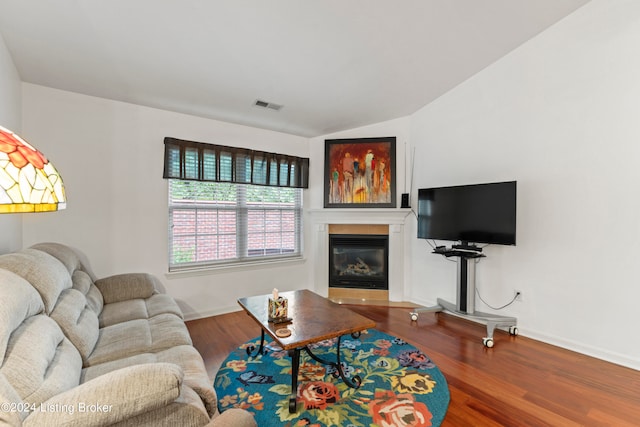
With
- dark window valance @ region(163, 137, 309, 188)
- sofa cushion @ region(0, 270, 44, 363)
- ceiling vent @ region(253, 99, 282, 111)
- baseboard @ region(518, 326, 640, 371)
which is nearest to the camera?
sofa cushion @ region(0, 270, 44, 363)

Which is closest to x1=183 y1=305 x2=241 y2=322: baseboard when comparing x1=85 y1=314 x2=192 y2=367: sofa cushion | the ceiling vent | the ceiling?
x1=85 y1=314 x2=192 y2=367: sofa cushion

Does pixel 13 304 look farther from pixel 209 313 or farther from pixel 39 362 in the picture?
pixel 209 313

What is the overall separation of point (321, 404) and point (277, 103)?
9.87 feet

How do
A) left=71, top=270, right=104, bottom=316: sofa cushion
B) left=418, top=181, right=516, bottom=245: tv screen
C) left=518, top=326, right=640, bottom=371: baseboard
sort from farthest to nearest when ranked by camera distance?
left=418, top=181, right=516, bottom=245: tv screen, left=518, top=326, right=640, bottom=371: baseboard, left=71, top=270, right=104, bottom=316: sofa cushion

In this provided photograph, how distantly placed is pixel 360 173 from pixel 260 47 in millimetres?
2417

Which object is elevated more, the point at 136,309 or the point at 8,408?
the point at 8,408

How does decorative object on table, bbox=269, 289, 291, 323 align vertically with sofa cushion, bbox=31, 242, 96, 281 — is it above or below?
below

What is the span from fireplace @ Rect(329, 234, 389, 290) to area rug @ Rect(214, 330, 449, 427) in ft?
5.21

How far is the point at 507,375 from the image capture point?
7.75ft

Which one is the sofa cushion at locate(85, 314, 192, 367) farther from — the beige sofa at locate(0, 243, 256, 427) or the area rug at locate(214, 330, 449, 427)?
the area rug at locate(214, 330, 449, 427)

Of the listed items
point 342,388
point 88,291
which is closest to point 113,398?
point 342,388

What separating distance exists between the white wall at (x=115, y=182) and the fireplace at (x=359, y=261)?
162 centimetres

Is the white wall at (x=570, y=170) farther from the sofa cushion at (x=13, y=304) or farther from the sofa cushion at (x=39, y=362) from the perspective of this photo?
the sofa cushion at (x=13, y=304)

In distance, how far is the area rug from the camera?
1.86m
